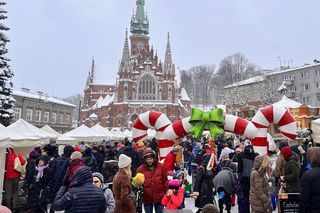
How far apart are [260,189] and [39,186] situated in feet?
17.2

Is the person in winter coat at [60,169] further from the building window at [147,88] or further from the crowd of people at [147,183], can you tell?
the building window at [147,88]

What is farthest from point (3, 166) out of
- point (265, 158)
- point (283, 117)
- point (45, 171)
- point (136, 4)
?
point (136, 4)

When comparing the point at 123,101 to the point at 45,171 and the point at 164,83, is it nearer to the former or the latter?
the point at 164,83

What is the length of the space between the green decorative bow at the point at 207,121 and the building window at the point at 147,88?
49.2m

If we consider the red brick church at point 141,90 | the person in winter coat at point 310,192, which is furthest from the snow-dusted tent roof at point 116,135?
the red brick church at point 141,90

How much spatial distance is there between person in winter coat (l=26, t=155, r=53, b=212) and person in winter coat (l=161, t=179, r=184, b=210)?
346cm

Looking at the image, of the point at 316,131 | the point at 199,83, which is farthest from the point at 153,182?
the point at 199,83

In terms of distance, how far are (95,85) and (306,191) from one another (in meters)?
72.5

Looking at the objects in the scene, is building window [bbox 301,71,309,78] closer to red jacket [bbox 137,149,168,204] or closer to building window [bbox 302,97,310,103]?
building window [bbox 302,97,310,103]

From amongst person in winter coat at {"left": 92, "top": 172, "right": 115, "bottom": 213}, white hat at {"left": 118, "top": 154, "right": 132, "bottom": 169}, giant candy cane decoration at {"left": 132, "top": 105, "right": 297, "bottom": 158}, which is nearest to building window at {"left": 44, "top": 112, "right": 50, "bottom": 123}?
giant candy cane decoration at {"left": 132, "top": 105, "right": 297, "bottom": 158}

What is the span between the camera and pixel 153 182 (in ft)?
16.7

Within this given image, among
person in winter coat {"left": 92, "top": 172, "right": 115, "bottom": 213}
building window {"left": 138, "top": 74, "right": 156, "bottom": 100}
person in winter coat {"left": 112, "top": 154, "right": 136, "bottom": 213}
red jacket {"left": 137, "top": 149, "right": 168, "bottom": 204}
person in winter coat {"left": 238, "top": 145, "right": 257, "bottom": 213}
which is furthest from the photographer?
building window {"left": 138, "top": 74, "right": 156, "bottom": 100}

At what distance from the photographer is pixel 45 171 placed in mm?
7102

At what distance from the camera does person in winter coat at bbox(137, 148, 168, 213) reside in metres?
5.09
